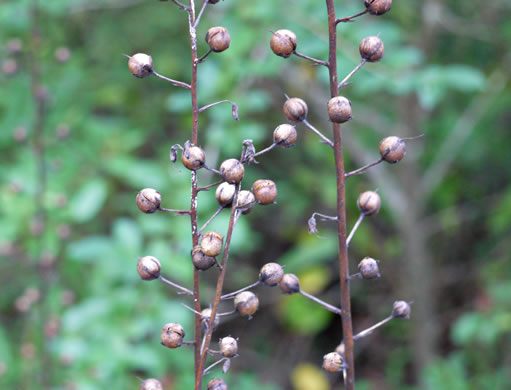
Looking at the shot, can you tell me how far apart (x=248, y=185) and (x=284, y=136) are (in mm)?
2892

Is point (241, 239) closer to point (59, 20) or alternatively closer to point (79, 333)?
point (79, 333)

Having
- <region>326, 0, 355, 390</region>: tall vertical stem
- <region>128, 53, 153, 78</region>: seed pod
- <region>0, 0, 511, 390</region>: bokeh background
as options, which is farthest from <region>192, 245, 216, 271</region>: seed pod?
<region>0, 0, 511, 390</region>: bokeh background

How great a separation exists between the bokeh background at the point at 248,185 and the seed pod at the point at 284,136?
4.86ft

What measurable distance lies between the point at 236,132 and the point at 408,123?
5.20 feet

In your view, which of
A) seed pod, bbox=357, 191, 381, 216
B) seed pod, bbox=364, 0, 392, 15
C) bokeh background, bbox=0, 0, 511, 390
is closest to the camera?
seed pod, bbox=364, 0, 392, 15

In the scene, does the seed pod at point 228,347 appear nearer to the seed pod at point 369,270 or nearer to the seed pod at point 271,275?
the seed pod at point 271,275

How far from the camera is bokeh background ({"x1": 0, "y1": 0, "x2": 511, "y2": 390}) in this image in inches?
102

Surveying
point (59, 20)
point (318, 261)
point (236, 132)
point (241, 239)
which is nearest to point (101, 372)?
point (241, 239)

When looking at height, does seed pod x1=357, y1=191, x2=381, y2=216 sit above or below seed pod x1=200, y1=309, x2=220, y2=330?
above

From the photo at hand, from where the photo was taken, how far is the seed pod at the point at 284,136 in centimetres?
103

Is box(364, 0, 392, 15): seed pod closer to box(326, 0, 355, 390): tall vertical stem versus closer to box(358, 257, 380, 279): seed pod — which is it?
box(326, 0, 355, 390): tall vertical stem

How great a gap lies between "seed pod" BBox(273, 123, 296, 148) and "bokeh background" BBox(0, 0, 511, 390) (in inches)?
58.3

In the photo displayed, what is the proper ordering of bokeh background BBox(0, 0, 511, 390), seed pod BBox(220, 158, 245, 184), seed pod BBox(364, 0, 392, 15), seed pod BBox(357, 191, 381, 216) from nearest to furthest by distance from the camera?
seed pod BBox(220, 158, 245, 184) → seed pod BBox(364, 0, 392, 15) → seed pod BBox(357, 191, 381, 216) → bokeh background BBox(0, 0, 511, 390)

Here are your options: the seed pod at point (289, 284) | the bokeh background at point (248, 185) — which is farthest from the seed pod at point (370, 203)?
the bokeh background at point (248, 185)
